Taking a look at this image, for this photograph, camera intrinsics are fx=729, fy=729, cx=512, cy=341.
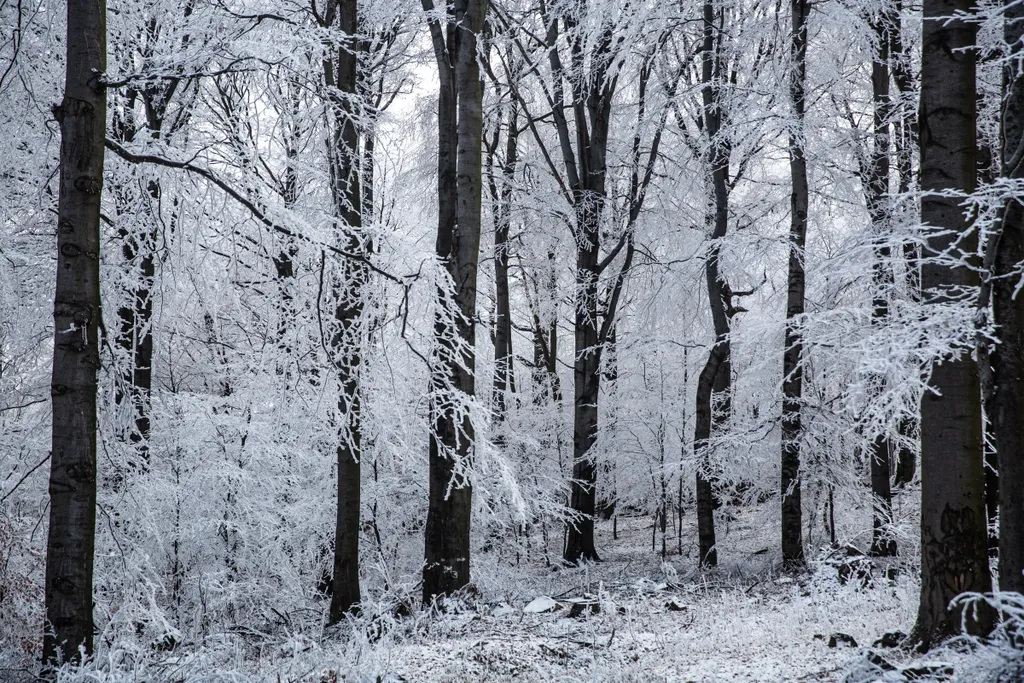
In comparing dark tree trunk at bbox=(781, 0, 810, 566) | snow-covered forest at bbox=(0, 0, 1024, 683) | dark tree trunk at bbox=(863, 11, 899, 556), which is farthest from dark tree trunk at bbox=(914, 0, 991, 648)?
dark tree trunk at bbox=(781, 0, 810, 566)

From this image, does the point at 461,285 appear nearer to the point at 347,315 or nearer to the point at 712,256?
the point at 347,315

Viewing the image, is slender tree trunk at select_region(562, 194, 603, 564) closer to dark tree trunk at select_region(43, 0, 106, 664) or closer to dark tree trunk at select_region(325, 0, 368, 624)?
dark tree trunk at select_region(325, 0, 368, 624)

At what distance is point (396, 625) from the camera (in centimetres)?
714

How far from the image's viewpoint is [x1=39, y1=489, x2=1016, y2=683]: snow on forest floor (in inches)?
191

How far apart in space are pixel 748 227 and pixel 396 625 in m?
8.67

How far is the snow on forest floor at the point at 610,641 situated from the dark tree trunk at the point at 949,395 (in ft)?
1.83

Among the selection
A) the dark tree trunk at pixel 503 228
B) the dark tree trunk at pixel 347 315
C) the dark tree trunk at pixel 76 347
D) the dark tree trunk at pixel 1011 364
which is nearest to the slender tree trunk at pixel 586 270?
the dark tree trunk at pixel 503 228

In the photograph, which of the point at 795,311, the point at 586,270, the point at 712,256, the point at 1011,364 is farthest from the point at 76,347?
the point at 586,270

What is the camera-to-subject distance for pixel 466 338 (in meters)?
8.52

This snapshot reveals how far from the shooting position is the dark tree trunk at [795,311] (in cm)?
1023

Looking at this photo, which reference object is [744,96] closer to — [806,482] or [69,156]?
[806,482]

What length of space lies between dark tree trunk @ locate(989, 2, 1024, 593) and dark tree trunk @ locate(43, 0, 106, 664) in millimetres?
5787

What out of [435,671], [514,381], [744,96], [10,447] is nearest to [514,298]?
[514,381]

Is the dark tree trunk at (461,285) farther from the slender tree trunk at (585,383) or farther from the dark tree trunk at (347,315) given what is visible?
the slender tree trunk at (585,383)
